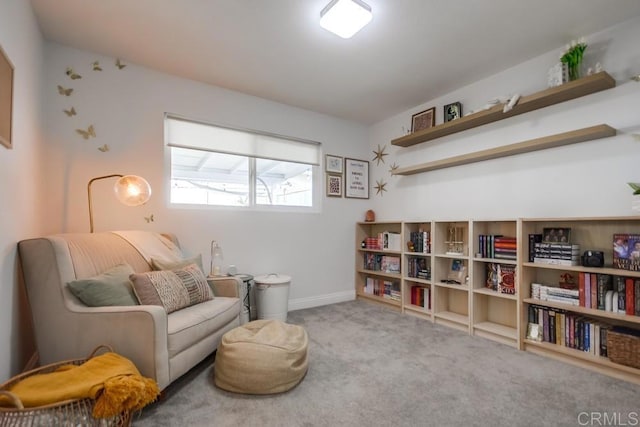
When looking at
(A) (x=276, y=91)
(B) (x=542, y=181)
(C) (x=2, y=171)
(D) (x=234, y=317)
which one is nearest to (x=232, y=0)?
(A) (x=276, y=91)

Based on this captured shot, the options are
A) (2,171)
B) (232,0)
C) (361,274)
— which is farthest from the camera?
(361,274)

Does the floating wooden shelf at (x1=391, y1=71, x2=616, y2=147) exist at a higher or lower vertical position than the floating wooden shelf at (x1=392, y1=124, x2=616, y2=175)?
higher

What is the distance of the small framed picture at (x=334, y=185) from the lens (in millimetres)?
3951

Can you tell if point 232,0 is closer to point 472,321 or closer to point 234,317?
point 234,317

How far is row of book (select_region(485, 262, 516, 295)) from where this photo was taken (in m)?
2.62

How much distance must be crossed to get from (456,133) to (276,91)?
1987 mm

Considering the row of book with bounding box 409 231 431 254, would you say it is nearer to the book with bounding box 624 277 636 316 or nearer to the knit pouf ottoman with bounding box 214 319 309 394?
the book with bounding box 624 277 636 316

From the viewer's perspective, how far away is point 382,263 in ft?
12.7

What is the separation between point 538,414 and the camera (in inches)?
62.6

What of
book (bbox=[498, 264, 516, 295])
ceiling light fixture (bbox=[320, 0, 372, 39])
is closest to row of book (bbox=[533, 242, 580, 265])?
book (bbox=[498, 264, 516, 295])

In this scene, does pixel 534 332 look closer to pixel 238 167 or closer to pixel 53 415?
pixel 53 415

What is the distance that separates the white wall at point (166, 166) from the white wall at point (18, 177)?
8.9 inches

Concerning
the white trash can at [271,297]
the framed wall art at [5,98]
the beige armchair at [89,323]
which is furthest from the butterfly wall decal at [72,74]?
the white trash can at [271,297]

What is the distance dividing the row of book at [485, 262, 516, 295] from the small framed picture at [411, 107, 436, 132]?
166 centimetres
